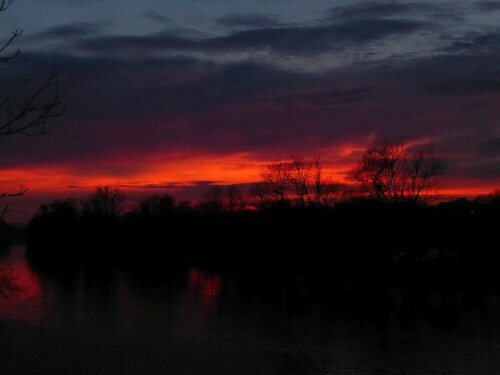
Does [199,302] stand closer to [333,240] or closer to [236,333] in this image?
[236,333]

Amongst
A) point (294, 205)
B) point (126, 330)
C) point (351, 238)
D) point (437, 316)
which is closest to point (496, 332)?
point (437, 316)

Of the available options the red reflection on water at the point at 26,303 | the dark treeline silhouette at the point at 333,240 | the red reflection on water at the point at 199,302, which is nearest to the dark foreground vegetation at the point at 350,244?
the dark treeline silhouette at the point at 333,240

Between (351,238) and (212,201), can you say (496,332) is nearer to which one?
(351,238)

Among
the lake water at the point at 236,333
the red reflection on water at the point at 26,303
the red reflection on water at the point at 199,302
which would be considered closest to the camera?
the lake water at the point at 236,333

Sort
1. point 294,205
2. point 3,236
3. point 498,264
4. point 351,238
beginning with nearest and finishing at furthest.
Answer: point 3,236
point 498,264
point 351,238
point 294,205

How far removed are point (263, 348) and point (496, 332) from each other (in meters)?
8.35

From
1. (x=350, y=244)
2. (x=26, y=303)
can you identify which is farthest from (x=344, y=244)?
(x=26, y=303)

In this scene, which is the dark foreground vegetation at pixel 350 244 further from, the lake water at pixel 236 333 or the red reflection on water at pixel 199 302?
the lake water at pixel 236 333

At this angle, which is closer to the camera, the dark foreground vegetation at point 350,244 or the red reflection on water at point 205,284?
the red reflection on water at point 205,284

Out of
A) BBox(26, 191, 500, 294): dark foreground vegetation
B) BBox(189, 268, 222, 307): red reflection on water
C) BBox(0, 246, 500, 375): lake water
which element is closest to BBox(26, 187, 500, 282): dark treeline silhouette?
BBox(26, 191, 500, 294): dark foreground vegetation

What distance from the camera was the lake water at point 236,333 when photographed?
16.6 m

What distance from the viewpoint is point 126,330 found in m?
21.0

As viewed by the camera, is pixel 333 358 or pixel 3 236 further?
pixel 333 358

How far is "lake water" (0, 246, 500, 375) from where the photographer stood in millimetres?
16641
